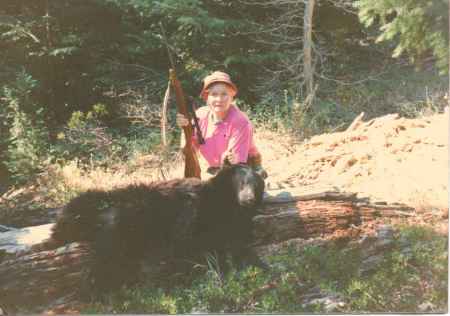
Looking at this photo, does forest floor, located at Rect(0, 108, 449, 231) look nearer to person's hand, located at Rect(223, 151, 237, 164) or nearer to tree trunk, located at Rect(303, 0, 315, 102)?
person's hand, located at Rect(223, 151, 237, 164)

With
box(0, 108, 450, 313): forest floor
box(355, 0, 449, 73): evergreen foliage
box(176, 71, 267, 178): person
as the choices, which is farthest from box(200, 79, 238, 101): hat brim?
box(355, 0, 449, 73): evergreen foliage

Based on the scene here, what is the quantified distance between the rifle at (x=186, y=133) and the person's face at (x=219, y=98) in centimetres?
20

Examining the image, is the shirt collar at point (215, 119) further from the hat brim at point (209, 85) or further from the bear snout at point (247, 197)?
the bear snout at point (247, 197)

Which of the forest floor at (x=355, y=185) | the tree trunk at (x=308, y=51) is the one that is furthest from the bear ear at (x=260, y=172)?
the tree trunk at (x=308, y=51)

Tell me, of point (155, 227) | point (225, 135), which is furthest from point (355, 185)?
point (155, 227)

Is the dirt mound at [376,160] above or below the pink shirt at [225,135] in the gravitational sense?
below

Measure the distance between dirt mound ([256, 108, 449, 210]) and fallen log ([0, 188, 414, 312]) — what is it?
205 mm

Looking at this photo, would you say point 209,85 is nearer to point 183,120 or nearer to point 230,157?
point 183,120

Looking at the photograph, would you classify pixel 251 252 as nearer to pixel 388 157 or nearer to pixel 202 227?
pixel 202 227

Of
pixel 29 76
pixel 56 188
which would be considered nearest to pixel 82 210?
pixel 56 188

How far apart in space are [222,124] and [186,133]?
0.29 m

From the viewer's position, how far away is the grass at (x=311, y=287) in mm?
3615

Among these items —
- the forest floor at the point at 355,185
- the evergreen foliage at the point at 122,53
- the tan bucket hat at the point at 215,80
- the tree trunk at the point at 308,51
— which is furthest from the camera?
the tree trunk at the point at 308,51

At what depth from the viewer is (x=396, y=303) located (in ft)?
11.8
